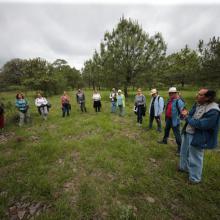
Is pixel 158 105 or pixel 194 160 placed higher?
pixel 158 105

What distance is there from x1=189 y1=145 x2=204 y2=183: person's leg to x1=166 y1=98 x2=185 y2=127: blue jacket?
1516 millimetres

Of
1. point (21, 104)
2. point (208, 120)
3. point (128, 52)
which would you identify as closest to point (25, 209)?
point (208, 120)

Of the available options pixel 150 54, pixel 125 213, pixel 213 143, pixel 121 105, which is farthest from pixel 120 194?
pixel 150 54

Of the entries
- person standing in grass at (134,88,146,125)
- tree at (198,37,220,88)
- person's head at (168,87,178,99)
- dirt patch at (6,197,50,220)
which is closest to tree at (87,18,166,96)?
tree at (198,37,220,88)

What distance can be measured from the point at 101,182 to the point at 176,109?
3.43 m

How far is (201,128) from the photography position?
276cm

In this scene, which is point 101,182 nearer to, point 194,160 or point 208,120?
point 194,160

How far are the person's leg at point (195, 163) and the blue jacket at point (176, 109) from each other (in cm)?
152

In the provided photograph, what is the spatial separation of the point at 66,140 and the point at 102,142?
172 centimetres

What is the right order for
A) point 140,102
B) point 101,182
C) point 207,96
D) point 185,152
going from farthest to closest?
point 140,102 < point 185,152 < point 101,182 < point 207,96

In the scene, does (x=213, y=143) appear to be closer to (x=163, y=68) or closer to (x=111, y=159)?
(x=111, y=159)

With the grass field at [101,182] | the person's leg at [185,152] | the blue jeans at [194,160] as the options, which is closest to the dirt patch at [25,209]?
the grass field at [101,182]

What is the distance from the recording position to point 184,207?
2662mm

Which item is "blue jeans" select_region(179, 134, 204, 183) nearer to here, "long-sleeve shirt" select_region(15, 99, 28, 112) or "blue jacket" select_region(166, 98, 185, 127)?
"blue jacket" select_region(166, 98, 185, 127)
